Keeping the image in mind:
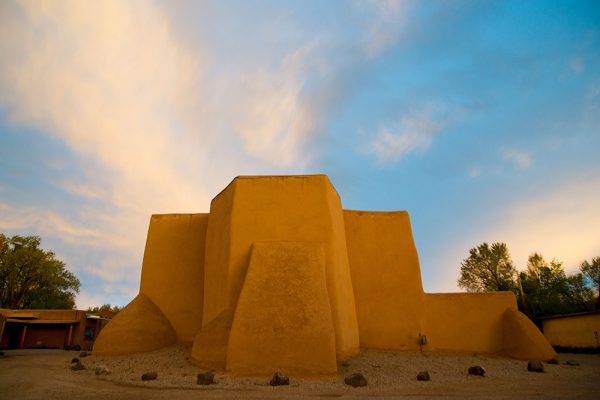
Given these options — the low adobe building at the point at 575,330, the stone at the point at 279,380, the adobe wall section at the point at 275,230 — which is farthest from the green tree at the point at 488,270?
the stone at the point at 279,380

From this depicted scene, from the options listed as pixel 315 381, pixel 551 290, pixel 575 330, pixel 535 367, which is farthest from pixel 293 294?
pixel 551 290

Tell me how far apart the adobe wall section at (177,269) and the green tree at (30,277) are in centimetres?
1605

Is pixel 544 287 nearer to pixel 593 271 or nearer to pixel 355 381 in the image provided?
pixel 593 271

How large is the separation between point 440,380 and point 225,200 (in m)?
8.01

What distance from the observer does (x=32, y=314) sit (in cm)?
1912

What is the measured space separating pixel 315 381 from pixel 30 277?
1001 inches

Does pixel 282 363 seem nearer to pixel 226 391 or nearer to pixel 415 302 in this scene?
pixel 226 391

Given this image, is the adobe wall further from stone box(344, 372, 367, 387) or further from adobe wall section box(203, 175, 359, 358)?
stone box(344, 372, 367, 387)

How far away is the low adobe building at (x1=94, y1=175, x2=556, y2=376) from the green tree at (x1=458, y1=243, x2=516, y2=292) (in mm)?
13211

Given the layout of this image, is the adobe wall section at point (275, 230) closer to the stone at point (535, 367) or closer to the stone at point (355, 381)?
the stone at point (355, 381)

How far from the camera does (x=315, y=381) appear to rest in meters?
7.66

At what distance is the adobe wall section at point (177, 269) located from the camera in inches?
508

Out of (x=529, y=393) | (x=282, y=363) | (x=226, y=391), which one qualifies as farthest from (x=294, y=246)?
(x=529, y=393)

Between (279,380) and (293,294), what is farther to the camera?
(293,294)
